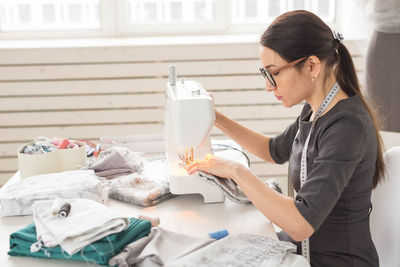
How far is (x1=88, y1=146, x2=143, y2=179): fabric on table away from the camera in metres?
2.05

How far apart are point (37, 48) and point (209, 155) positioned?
87.3 inches

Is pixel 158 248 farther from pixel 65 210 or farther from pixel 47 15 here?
pixel 47 15

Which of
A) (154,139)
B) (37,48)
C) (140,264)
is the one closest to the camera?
(140,264)

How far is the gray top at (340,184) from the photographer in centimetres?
149

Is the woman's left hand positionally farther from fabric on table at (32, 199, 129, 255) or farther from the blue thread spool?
fabric on table at (32, 199, 129, 255)

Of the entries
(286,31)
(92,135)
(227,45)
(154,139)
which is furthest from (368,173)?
(92,135)

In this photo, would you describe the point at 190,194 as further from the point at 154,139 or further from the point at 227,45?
the point at 227,45

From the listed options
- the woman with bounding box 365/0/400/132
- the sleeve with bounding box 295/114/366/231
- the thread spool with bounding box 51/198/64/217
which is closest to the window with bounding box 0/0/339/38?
the woman with bounding box 365/0/400/132

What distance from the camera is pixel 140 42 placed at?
3.81 m

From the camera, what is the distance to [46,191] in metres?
1.68

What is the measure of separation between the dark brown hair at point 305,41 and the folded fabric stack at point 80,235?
69 centimetres

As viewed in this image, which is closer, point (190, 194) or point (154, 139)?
point (190, 194)

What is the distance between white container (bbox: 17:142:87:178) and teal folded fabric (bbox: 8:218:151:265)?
1.76ft

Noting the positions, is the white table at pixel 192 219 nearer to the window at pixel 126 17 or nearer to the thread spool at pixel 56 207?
the thread spool at pixel 56 207
